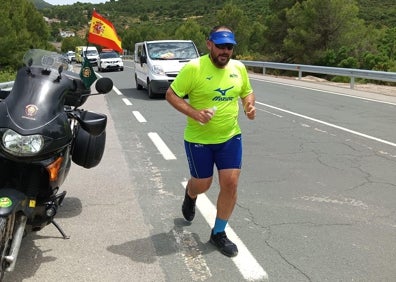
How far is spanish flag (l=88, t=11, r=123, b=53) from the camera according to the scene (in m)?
6.12

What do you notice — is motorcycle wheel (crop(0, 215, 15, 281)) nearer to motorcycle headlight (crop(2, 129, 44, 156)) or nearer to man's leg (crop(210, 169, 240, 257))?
motorcycle headlight (crop(2, 129, 44, 156))

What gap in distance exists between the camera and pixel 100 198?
17.5ft

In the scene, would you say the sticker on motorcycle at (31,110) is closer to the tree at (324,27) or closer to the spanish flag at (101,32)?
the spanish flag at (101,32)

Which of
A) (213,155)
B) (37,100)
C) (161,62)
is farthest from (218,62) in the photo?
(161,62)

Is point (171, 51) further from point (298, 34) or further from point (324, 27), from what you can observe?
point (298, 34)

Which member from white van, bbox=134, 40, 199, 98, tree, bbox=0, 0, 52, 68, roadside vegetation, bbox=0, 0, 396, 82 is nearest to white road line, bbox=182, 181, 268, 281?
white van, bbox=134, 40, 199, 98

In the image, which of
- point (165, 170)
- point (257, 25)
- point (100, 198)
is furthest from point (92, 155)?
point (257, 25)

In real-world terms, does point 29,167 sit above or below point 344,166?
above

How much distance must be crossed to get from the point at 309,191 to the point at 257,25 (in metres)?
49.4

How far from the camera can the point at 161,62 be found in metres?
15.7

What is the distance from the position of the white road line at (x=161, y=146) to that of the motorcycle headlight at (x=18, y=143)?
166 inches

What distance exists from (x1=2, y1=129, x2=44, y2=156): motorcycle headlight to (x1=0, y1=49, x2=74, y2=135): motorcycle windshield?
38 millimetres

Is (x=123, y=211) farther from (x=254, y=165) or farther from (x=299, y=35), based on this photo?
(x=299, y=35)

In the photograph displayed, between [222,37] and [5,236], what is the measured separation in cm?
209
